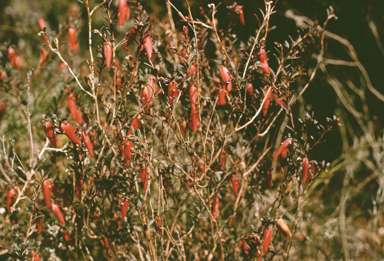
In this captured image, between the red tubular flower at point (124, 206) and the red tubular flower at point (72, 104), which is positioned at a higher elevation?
the red tubular flower at point (72, 104)

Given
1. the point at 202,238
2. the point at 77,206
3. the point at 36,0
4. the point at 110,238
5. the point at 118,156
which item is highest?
the point at 36,0

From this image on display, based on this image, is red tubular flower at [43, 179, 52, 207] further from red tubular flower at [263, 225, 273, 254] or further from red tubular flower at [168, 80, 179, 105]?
red tubular flower at [263, 225, 273, 254]

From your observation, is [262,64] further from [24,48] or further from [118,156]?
[24,48]

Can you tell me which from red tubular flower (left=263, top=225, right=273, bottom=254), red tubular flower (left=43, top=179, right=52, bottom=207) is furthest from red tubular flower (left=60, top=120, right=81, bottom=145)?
red tubular flower (left=263, top=225, right=273, bottom=254)

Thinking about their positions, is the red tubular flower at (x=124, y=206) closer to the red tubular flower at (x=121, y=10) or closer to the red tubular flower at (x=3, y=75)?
the red tubular flower at (x=121, y=10)

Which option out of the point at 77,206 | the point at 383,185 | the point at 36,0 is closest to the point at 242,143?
the point at 77,206

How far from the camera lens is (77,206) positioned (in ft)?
4.74

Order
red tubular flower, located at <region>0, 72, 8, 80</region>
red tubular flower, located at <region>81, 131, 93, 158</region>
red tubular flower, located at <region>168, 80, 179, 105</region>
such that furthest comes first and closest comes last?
1. red tubular flower, located at <region>0, 72, 8, 80</region>
2. red tubular flower, located at <region>81, 131, 93, 158</region>
3. red tubular flower, located at <region>168, 80, 179, 105</region>

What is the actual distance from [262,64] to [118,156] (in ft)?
2.35

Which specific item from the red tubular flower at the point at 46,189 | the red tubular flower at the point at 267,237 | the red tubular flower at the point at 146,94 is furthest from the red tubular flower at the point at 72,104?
the red tubular flower at the point at 267,237

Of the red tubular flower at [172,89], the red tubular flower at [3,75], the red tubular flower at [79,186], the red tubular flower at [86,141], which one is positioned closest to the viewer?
the red tubular flower at [172,89]

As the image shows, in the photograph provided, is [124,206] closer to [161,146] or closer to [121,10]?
[161,146]

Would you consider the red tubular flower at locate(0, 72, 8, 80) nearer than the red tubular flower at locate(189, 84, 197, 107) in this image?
No

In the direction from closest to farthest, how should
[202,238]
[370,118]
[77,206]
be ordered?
1. [77,206]
2. [202,238]
3. [370,118]
